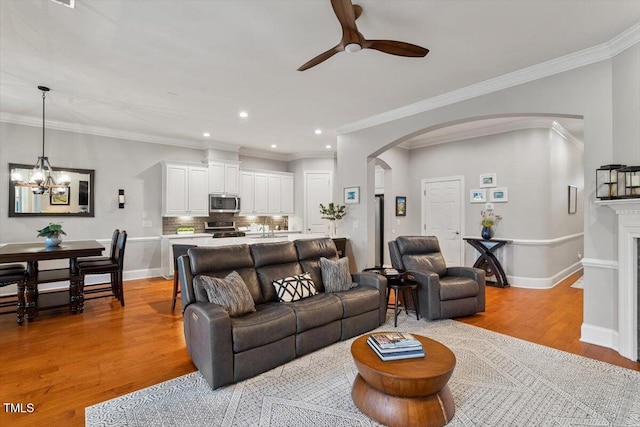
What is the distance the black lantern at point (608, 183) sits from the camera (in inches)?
116

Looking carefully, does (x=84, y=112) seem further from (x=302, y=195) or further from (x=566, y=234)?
(x=566, y=234)

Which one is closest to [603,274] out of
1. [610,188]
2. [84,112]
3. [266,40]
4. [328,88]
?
[610,188]

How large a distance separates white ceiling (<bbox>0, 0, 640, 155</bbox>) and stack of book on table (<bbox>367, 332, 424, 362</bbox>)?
2533 millimetres

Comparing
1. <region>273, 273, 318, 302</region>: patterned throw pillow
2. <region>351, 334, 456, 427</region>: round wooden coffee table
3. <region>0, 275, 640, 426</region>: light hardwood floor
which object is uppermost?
<region>273, 273, 318, 302</region>: patterned throw pillow

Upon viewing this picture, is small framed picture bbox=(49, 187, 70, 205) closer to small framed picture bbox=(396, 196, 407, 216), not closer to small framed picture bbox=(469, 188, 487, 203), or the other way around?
small framed picture bbox=(396, 196, 407, 216)

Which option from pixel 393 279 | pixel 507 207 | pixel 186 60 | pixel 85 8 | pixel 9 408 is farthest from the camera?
pixel 507 207

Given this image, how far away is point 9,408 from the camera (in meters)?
2.23

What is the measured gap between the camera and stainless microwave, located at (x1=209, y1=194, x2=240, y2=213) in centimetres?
709

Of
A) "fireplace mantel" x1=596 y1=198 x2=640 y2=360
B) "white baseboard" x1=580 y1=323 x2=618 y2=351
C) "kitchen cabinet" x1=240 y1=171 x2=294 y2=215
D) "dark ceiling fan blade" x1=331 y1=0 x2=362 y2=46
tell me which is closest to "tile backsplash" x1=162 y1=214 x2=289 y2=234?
"kitchen cabinet" x1=240 y1=171 x2=294 y2=215

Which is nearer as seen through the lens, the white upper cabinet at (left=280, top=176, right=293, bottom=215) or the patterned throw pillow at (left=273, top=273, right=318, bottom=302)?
the patterned throw pillow at (left=273, top=273, right=318, bottom=302)

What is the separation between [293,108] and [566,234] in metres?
5.78

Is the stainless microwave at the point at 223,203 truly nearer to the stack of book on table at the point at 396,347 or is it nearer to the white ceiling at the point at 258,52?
the white ceiling at the point at 258,52

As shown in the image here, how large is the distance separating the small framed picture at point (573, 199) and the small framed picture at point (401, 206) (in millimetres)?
3195

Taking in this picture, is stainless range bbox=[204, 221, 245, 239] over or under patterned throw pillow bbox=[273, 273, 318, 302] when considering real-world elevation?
over
